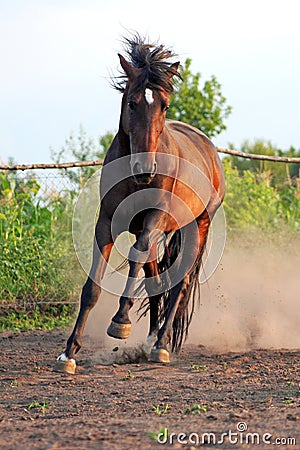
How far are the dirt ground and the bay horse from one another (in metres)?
0.33

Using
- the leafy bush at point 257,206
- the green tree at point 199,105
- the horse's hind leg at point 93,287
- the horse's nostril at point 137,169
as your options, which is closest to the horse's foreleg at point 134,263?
the horse's hind leg at point 93,287

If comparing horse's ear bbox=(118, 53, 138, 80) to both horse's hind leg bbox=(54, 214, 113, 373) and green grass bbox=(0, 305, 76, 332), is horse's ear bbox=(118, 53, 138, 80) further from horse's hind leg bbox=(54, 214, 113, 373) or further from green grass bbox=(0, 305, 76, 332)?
green grass bbox=(0, 305, 76, 332)

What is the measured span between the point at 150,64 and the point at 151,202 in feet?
3.29

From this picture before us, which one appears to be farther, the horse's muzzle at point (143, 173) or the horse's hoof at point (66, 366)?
the horse's hoof at point (66, 366)

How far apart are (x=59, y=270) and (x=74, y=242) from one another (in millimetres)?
538

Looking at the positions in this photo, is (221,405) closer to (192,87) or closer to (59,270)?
(59,270)

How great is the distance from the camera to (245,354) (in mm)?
6176

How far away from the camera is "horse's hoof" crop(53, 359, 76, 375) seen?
5.34 metres

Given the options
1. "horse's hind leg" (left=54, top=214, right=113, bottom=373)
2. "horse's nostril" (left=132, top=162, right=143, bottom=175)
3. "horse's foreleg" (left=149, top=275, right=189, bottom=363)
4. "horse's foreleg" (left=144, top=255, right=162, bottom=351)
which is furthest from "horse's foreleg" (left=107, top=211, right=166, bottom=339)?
"horse's foreleg" (left=144, top=255, right=162, bottom=351)

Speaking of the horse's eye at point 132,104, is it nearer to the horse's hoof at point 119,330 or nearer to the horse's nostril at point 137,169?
the horse's nostril at point 137,169

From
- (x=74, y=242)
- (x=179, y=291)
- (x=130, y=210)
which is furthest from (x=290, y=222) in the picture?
(x=130, y=210)

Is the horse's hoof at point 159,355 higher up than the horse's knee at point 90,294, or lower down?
lower down

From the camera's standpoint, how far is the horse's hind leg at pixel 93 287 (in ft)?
17.9

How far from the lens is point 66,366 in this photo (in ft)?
17.5
